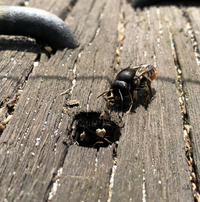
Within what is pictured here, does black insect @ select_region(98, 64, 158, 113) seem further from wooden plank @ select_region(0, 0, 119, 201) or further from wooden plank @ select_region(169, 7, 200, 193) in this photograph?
wooden plank @ select_region(169, 7, 200, 193)

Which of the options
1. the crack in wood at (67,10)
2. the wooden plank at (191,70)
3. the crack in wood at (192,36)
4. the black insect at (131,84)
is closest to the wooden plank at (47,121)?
the black insect at (131,84)

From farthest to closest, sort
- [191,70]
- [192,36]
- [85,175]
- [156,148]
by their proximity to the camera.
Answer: [192,36] < [191,70] < [156,148] < [85,175]

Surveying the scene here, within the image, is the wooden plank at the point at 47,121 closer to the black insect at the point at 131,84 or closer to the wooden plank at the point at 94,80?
the wooden plank at the point at 94,80

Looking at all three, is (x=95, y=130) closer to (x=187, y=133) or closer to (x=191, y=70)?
(x=187, y=133)

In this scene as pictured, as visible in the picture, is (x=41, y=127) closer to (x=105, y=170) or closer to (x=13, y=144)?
(x=13, y=144)

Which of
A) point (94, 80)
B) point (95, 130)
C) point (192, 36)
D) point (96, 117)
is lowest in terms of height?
point (95, 130)

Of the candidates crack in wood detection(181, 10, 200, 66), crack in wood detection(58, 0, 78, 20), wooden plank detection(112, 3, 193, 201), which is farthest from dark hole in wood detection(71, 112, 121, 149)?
crack in wood detection(58, 0, 78, 20)

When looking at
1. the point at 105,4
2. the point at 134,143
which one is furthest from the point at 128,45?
the point at 134,143

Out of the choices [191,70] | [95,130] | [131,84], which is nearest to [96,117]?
[95,130]
